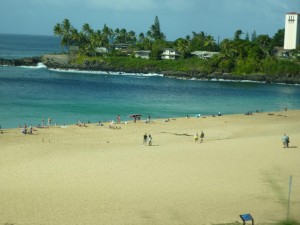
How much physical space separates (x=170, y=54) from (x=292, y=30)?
23444 millimetres

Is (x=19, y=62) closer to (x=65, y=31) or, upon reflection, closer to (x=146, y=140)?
(x=65, y=31)

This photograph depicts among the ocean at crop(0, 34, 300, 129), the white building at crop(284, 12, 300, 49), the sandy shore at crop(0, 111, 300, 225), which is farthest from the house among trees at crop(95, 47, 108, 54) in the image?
the sandy shore at crop(0, 111, 300, 225)

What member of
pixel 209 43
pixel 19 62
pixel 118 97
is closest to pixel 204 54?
pixel 209 43

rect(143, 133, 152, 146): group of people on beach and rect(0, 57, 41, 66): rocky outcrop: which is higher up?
rect(0, 57, 41, 66): rocky outcrop

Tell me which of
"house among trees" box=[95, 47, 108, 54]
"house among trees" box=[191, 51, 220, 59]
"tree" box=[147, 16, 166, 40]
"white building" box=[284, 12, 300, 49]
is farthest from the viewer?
"tree" box=[147, 16, 166, 40]

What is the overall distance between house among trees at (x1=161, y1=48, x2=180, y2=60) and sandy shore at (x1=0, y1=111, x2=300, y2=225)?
62508 mm

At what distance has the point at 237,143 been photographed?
995 inches

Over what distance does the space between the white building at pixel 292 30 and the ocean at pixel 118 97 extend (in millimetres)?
27366

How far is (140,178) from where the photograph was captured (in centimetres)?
1752

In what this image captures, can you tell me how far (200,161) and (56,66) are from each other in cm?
7032

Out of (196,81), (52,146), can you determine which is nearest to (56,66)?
(196,81)

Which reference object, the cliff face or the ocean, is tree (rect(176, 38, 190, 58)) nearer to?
the cliff face

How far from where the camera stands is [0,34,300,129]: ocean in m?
39.1

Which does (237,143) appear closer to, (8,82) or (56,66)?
(8,82)
